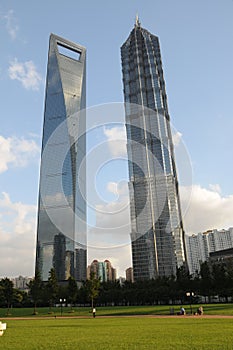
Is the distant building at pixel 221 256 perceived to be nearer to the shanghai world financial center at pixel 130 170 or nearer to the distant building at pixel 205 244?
the shanghai world financial center at pixel 130 170

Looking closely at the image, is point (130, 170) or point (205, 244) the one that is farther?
point (205, 244)

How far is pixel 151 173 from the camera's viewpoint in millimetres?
153000

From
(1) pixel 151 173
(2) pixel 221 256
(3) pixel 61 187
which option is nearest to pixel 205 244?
(2) pixel 221 256

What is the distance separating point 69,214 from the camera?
173375 mm

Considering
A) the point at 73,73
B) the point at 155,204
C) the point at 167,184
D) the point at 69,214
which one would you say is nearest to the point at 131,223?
the point at 155,204

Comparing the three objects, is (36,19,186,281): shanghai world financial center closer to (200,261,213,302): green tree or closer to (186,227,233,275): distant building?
(186,227,233,275): distant building

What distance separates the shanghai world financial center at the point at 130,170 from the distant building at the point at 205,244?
121 feet

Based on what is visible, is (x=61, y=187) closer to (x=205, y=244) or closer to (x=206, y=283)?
(x=205, y=244)

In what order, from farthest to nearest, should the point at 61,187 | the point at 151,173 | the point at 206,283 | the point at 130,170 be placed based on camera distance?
the point at 61,187, the point at 130,170, the point at 151,173, the point at 206,283

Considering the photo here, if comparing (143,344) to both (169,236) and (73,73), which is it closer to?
(169,236)

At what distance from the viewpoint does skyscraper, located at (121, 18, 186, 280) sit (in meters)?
146

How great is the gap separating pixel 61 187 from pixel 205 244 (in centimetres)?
7618

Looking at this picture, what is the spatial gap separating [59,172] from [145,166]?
4286cm

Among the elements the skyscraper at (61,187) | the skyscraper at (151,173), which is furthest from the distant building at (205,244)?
the skyscraper at (61,187)
